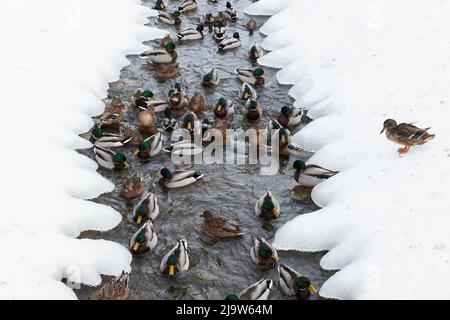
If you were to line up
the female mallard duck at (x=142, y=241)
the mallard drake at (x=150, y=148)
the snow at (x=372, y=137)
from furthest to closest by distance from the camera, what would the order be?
the mallard drake at (x=150, y=148), the female mallard duck at (x=142, y=241), the snow at (x=372, y=137)

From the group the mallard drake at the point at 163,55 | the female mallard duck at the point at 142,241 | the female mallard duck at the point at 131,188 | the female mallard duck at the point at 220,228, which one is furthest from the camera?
the mallard drake at the point at 163,55

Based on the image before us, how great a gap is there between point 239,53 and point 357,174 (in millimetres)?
9176

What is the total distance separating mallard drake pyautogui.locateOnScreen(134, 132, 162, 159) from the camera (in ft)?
44.0

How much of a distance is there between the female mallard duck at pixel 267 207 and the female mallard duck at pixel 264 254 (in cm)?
123

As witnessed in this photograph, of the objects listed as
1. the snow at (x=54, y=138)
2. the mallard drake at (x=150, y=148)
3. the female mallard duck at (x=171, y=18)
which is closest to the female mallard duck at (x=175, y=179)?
the mallard drake at (x=150, y=148)

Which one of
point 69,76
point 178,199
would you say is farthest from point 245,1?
point 178,199

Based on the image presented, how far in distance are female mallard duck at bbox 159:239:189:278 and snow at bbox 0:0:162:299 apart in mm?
757

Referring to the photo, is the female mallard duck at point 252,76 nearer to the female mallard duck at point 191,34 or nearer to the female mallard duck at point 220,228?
the female mallard duck at point 191,34

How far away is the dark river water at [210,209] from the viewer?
32.5 ft

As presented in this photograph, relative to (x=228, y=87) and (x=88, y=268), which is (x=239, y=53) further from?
(x=88, y=268)

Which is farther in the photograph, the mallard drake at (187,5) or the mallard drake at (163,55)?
the mallard drake at (187,5)

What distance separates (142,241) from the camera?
10.4 m

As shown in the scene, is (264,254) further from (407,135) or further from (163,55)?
(163,55)

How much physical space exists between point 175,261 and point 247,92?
7.40 metres
